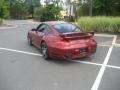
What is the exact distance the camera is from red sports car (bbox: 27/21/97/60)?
8.55 meters

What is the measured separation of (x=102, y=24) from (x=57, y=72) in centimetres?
1063

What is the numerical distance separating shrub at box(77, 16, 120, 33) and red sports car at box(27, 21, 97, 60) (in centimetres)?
768

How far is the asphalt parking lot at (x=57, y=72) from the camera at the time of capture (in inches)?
251

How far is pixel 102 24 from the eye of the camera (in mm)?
17453

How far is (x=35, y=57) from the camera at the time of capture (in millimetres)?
9875

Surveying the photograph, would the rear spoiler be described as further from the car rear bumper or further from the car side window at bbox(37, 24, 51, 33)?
the car side window at bbox(37, 24, 51, 33)

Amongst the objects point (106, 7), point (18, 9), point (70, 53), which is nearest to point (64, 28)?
point (70, 53)

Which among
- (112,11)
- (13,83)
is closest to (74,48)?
(13,83)

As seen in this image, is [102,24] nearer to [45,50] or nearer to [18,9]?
[45,50]

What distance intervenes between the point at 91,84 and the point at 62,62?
8.69ft

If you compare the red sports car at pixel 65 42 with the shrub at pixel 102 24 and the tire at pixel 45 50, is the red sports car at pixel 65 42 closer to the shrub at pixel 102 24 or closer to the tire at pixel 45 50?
the tire at pixel 45 50

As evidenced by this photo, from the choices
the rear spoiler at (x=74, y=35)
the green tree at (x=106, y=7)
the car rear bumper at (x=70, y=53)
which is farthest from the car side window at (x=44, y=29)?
the green tree at (x=106, y=7)

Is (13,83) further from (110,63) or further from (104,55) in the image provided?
(104,55)

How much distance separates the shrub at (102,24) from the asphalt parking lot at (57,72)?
21.5 ft
